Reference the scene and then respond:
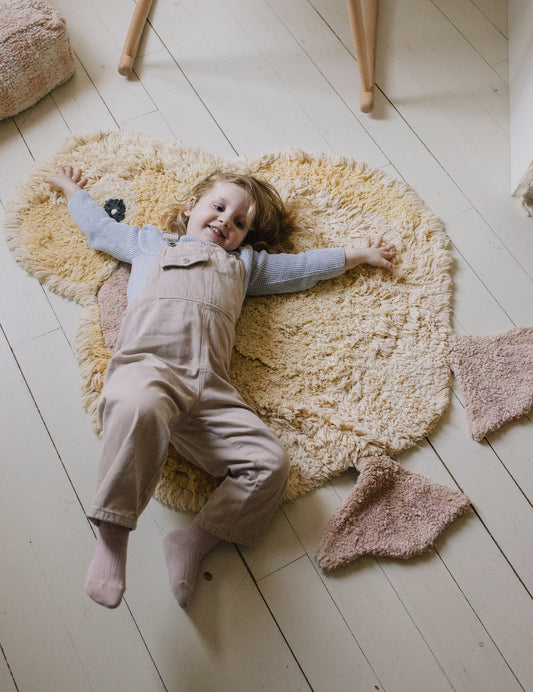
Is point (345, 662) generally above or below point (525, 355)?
below

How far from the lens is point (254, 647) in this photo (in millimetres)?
1008

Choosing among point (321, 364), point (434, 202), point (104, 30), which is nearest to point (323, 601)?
point (321, 364)

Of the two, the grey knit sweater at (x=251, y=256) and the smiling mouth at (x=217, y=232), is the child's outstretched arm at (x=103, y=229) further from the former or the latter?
the smiling mouth at (x=217, y=232)

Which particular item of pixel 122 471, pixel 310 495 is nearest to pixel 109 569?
pixel 122 471

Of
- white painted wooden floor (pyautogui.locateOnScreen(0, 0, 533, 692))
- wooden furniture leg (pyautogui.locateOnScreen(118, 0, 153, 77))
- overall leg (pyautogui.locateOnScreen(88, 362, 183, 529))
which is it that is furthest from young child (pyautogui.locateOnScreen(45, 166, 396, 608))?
wooden furniture leg (pyautogui.locateOnScreen(118, 0, 153, 77))

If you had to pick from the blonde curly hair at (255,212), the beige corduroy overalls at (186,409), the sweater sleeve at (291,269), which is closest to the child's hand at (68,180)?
the blonde curly hair at (255,212)

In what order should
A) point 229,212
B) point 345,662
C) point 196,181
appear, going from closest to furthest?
point 345,662 → point 229,212 → point 196,181

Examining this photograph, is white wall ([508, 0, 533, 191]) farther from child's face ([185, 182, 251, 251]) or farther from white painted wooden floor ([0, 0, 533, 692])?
child's face ([185, 182, 251, 251])

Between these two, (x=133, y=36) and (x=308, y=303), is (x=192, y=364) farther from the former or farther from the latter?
(x=133, y=36)

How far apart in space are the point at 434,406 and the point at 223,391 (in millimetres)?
436

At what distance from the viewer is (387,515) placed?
1095 millimetres

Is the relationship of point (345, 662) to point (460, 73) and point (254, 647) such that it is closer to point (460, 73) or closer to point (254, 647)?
point (254, 647)

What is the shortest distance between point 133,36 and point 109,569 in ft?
4.19

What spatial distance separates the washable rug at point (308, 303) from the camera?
1154 mm
